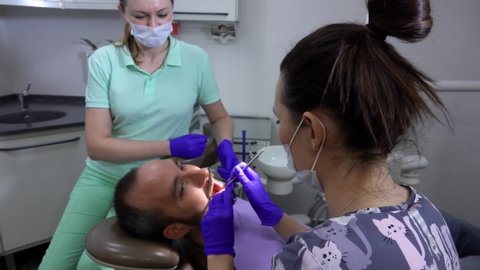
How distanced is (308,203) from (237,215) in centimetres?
125

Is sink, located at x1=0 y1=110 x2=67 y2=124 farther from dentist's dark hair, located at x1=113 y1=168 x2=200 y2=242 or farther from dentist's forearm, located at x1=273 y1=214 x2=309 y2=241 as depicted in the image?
→ dentist's forearm, located at x1=273 y1=214 x2=309 y2=241

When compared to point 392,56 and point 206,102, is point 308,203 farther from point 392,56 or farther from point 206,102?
point 392,56

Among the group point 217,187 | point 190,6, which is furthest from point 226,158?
point 190,6

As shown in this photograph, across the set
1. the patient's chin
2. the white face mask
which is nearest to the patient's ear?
the patient's chin

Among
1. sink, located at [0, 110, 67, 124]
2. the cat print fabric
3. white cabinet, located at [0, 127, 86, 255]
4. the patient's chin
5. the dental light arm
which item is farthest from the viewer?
sink, located at [0, 110, 67, 124]

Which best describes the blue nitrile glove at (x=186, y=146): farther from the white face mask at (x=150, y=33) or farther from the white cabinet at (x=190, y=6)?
the white cabinet at (x=190, y=6)

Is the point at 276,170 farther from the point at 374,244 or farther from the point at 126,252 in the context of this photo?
the point at 374,244

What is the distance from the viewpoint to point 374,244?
1.85 ft

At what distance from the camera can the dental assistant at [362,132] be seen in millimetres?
574

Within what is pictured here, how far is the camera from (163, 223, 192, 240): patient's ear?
1.07 meters

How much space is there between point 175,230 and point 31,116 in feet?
5.18

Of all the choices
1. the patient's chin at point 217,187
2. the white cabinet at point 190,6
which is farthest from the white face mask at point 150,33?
the patient's chin at point 217,187

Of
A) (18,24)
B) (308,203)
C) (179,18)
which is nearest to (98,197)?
(179,18)

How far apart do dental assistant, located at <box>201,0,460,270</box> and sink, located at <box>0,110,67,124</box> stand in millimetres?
1871
